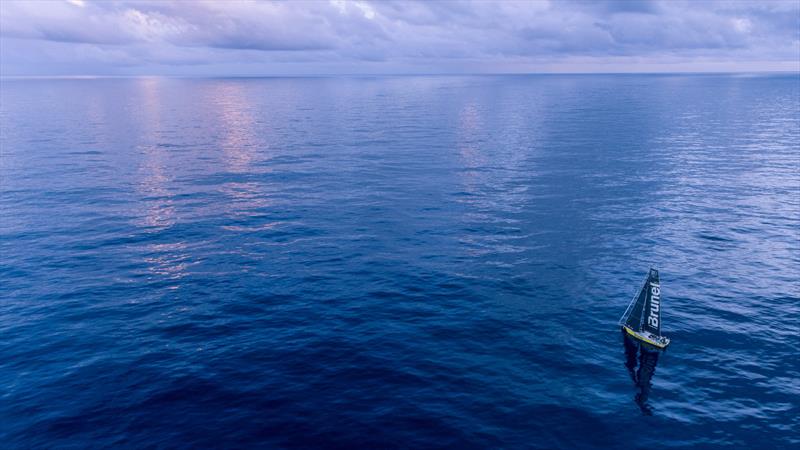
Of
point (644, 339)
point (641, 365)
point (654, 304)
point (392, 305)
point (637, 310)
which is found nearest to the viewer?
point (641, 365)

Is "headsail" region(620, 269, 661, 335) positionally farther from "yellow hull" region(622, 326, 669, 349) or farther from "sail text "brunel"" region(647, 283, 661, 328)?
"yellow hull" region(622, 326, 669, 349)

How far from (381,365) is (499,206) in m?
50.0

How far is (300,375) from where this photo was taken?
42.2 m

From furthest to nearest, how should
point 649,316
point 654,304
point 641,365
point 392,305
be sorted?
1. point 392,305
2. point 649,316
3. point 654,304
4. point 641,365

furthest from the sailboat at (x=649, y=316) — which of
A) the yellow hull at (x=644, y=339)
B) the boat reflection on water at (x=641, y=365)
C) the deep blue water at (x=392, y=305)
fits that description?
the deep blue water at (x=392, y=305)

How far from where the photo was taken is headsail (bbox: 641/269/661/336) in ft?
151

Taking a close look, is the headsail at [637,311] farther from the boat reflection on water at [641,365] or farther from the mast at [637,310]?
the boat reflection on water at [641,365]

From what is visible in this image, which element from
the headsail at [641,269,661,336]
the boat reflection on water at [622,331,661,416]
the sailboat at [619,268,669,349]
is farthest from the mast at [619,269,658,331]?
the boat reflection on water at [622,331,661,416]

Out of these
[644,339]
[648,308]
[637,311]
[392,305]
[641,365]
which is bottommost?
[392,305]

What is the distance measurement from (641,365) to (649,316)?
5102 millimetres

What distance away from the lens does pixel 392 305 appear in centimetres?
5466

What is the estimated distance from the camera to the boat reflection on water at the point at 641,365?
39.8m

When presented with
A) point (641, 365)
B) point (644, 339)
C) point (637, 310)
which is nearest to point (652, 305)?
point (637, 310)

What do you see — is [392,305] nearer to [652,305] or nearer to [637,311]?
[637,311]
